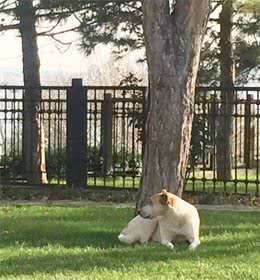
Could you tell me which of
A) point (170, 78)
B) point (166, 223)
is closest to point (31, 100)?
point (170, 78)

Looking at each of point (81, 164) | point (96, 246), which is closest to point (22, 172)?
point (81, 164)

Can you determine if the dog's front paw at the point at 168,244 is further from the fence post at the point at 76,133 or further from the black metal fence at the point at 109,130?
the fence post at the point at 76,133

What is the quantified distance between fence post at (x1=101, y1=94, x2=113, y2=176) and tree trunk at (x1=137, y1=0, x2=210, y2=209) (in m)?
5.79

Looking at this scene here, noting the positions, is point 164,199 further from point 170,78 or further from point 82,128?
point 82,128

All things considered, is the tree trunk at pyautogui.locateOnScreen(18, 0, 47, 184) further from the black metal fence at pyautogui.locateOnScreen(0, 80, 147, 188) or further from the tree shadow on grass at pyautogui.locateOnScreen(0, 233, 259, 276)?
the tree shadow on grass at pyautogui.locateOnScreen(0, 233, 259, 276)

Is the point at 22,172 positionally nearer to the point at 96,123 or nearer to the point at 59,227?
the point at 96,123

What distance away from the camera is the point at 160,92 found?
977 cm

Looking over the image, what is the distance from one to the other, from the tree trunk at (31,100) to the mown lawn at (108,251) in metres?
4.50

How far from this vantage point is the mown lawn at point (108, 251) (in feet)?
24.1

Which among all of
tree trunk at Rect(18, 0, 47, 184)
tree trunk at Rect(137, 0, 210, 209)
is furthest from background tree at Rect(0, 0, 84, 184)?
tree trunk at Rect(137, 0, 210, 209)

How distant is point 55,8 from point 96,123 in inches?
90.8

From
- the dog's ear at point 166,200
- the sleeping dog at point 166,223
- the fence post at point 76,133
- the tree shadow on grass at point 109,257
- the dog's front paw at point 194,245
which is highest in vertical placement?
the fence post at point 76,133

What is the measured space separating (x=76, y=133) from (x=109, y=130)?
896 mm

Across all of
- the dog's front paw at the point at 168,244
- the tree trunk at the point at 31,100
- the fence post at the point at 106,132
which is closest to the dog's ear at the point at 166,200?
the dog's front paw at the point at 168,244
